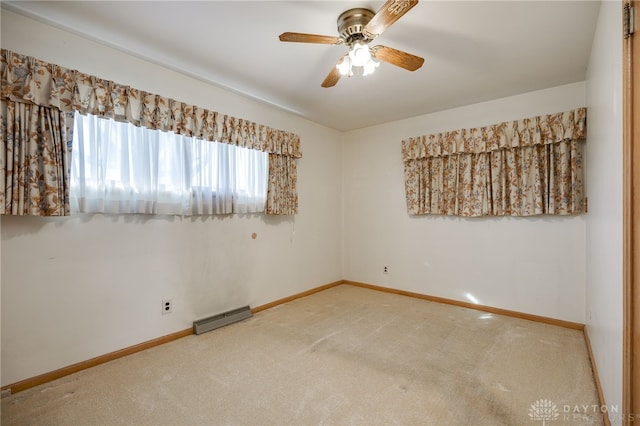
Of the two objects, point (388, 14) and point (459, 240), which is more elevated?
point (388, 14)

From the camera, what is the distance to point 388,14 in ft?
5.16

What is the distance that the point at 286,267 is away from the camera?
378 cm

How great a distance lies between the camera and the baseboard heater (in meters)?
2.74

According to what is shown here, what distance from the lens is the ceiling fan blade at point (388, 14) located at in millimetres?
1462

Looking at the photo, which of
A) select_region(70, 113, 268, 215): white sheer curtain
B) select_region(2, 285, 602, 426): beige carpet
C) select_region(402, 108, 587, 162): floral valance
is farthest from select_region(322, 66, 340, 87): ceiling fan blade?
select_region(2, 285, 602, 426): beige carpet

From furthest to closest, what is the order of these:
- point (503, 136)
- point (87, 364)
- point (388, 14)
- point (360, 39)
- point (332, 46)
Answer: point (503, 136)
point (332, 46)
point (87, 364)
point (360, 39)
point (388, 14)

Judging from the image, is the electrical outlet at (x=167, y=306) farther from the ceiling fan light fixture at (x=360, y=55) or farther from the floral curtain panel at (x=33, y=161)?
the ceiling fan light fixture at (x=360, y=55)

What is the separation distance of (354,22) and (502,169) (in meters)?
2.44

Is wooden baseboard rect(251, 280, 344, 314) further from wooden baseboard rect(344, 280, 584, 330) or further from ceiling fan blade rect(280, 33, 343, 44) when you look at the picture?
ceiling fan blade rect(280, 33, 343, 44)

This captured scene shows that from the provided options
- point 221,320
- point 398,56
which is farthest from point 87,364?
point 398,56

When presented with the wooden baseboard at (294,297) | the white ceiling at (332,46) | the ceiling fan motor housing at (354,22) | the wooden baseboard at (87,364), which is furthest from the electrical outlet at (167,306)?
the ceiling fan motor housing at (354,22)

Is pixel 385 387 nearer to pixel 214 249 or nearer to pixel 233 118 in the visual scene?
pixel 214 249

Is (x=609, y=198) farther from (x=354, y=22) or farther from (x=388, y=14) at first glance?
(x=354, y=22)

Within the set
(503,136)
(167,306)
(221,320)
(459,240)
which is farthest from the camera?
(459,240)
